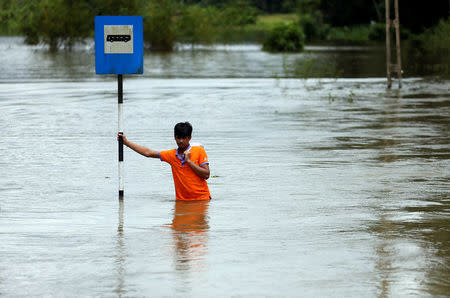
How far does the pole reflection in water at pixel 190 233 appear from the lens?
798cm

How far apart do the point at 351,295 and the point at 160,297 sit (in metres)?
1.35

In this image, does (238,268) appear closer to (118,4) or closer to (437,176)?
(437,176)

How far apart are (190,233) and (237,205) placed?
183cm

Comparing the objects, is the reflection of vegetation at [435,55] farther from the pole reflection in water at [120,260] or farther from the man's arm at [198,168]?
the pole reflection in water at [120,260]

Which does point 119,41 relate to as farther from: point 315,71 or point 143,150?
point 315,71

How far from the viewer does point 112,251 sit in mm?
8359

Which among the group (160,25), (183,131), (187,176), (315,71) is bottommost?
(187,176)

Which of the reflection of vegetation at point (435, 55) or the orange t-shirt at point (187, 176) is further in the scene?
the reflection of vegetation at point (435, 55)

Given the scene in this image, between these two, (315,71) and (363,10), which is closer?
(315,71)

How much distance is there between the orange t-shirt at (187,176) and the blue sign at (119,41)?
1147mm

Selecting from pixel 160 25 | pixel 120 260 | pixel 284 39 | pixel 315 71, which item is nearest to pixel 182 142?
pixel 120 260

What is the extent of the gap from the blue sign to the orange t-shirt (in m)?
1.15

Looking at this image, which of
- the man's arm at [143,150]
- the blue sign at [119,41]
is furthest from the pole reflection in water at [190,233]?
the blue sign at [119,41]

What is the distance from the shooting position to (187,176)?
36.6 feet
